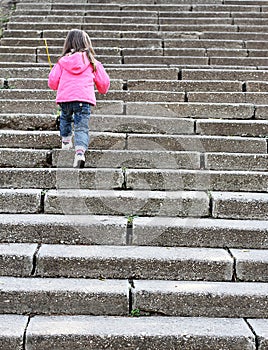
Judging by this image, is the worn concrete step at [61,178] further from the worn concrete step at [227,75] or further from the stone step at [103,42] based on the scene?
the stone step at [103,42]

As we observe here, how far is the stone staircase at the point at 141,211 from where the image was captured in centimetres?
303

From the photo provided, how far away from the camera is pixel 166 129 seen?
16.4 ft

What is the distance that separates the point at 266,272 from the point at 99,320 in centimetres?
117

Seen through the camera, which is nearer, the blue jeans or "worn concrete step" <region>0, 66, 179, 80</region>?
the blue jeans

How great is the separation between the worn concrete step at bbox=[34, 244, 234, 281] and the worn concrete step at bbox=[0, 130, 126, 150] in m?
1.57

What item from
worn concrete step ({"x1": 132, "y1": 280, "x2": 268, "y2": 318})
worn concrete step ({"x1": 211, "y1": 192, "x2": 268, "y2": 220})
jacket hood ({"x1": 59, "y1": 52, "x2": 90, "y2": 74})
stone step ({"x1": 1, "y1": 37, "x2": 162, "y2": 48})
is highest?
stone step ({"x1": 1, "y1": 37, "x2": 162, "y2": 48})

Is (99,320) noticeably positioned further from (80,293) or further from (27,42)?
(27,42)

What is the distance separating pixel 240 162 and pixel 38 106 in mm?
2280

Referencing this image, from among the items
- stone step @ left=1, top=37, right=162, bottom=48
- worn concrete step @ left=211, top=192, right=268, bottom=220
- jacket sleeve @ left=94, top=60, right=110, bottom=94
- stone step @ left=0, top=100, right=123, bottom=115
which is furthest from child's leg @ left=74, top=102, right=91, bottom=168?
stone step @ left=1, top=37, right=162, bottom=48

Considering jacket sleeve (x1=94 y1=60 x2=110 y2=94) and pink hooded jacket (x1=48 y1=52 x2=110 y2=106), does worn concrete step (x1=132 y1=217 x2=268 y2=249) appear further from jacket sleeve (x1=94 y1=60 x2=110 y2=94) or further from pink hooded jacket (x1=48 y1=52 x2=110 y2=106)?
jacket sleeve (x1=94 y1=60 x2=110 y2=94)

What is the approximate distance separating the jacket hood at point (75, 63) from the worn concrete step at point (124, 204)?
1.22 meters

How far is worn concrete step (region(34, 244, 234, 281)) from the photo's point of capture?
3.31 m

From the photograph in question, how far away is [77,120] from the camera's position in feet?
14.5

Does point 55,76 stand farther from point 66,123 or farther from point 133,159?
point 133,159
